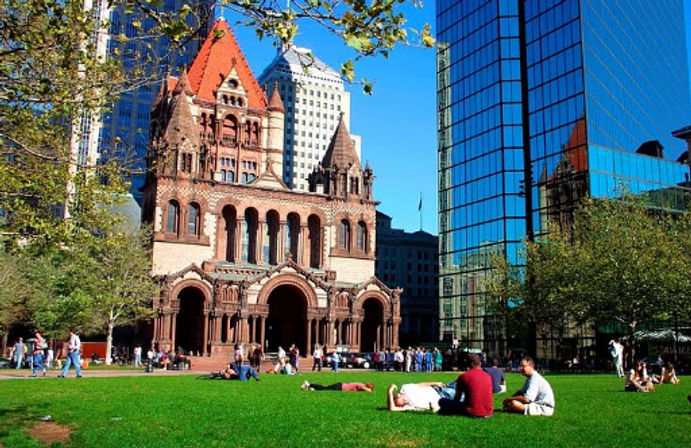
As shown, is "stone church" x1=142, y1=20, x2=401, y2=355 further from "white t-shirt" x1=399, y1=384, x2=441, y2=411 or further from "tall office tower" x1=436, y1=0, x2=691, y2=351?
"white t-shirt" x1=399, y1=384, x2=441, y2=411

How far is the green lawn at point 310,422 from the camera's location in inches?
397

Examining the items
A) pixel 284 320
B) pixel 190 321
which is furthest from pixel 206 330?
pixel 284 320

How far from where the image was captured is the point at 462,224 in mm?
75000

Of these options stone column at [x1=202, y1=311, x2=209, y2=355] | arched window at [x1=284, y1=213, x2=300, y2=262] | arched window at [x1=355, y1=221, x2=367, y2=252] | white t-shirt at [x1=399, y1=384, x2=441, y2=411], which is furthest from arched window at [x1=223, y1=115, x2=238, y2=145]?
white t-shirt at [x1=399, y1=384, x2=441, y2=411]

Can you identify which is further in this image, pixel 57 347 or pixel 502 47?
pixel 502 47

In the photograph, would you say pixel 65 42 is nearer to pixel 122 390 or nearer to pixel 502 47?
pixel 122 390

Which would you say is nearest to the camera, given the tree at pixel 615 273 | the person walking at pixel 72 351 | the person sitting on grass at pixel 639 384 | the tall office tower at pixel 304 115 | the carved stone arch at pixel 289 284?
the person sitting on grass at pixel 639 384

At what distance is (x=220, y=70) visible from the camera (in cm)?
7850

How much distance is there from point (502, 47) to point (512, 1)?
5234 millimetres

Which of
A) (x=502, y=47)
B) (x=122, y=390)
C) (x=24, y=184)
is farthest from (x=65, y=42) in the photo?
(x=502, y=47)

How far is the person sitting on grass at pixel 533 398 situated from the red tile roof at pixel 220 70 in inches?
2618

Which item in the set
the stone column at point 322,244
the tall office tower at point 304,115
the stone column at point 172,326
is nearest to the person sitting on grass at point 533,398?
the stone column at point 172,326

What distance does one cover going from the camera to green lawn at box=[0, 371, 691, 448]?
397 inches

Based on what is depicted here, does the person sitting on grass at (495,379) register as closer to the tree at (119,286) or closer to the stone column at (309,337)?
the tree at (119,286)
